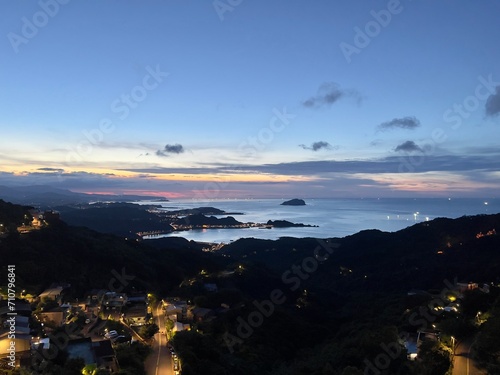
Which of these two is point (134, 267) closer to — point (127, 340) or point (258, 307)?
point (258, 307)

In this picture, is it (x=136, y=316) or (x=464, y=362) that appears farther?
(x=136, y=316)

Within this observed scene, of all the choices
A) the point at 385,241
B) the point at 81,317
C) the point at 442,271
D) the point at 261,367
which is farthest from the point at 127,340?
the point at 385,241

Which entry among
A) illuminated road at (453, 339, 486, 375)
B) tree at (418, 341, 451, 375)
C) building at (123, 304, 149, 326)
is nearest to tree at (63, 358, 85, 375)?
building at (123, 304, 149, 326)

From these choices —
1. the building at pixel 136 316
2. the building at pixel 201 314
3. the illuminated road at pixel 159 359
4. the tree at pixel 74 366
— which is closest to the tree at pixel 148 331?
the illuminated road at pixel 159 359

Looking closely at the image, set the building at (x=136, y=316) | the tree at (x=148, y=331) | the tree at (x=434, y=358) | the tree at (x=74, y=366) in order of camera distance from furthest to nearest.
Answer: the building at (x=136, y=316) < the tree at (x=148, y=331) < the tree at (x=434, y=358) < the tree at (x=74, y=366)

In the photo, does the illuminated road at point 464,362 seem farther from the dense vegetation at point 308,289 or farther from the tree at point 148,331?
the tree at point 148,331

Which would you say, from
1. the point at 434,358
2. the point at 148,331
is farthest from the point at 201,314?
the point at 434,358

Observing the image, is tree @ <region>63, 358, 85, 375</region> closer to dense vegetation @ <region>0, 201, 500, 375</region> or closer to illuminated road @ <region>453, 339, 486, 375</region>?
dense vegetation @ <region>0, 201, 500, 375</region>

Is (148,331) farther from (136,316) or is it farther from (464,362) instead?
(464,362)
